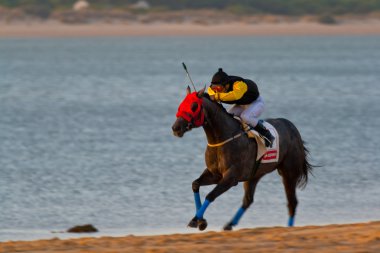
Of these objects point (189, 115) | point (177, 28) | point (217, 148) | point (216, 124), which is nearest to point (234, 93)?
point (216, 124)

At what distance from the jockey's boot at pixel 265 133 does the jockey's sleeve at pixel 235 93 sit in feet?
1.69

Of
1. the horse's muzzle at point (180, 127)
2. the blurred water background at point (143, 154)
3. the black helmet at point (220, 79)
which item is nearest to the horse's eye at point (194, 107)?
the horse's muzzle at point (180, 127)

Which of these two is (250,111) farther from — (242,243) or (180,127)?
(242,243)

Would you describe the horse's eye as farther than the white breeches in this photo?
No

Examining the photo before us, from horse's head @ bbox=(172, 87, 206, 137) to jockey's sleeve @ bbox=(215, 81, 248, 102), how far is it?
2.04 ft

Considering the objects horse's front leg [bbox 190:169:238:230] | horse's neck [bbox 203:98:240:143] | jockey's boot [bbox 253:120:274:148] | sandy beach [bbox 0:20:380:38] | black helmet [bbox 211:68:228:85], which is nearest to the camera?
horse's front leg [bbox 190:169:238:230]

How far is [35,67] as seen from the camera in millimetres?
101438

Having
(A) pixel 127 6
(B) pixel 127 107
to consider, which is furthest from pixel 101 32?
(B) pixel 127 107

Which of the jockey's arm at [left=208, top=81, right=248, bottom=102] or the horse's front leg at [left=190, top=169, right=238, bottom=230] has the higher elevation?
the jockey's arm at [left=208, top=81, right=248, bottom=102]

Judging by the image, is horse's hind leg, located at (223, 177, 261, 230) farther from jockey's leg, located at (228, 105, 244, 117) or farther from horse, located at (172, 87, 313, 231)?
jockey's leg, located at (228, 105, 244, 117)

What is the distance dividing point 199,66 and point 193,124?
8734 centimetres

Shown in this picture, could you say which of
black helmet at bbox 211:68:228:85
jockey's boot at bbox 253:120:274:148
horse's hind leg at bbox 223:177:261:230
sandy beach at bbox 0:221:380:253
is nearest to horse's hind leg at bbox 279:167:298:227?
horse's hind leg at bbox 223:177:261:230

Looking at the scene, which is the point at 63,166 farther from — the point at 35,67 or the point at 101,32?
the point at 101,32

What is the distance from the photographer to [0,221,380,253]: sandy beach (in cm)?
1265
